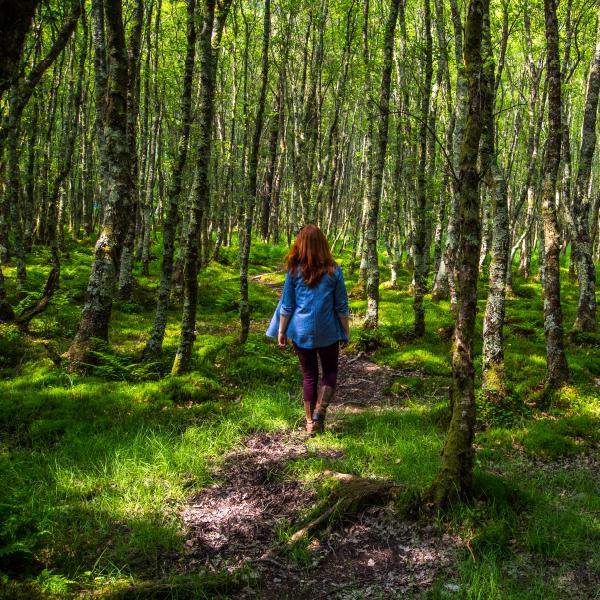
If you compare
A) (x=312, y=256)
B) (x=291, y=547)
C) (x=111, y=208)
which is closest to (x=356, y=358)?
(x=312, y=256)

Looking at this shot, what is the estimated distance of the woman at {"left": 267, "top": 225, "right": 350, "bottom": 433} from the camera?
6.04 metres

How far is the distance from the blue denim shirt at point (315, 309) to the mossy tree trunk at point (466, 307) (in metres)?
1.93

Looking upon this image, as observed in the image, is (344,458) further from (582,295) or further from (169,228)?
(582,295)

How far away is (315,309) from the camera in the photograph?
19.8ft

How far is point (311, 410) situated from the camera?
6.29 metres

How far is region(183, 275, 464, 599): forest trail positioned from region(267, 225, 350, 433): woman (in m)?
0.87

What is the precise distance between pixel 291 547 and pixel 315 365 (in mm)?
2454

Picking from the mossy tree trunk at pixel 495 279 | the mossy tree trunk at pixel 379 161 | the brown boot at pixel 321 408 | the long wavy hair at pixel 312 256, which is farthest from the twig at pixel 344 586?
the mossy tree trunk at pixel 379 161

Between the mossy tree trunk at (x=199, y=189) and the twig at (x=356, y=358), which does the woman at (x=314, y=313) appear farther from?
the twig at (x=356, y=358)

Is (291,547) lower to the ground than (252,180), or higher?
lower

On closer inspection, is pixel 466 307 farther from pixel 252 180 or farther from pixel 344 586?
pixel 252 180

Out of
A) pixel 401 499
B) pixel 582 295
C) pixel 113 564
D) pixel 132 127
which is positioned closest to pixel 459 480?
pixel 401 499

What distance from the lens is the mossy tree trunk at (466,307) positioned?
4246 mm

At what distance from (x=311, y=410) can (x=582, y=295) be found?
28.1 feet
